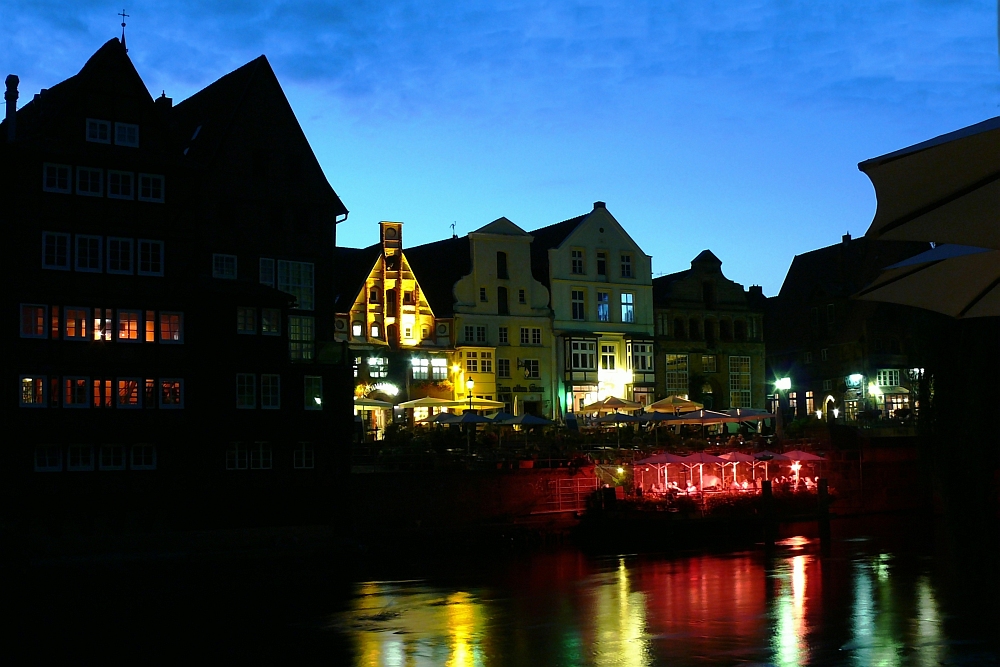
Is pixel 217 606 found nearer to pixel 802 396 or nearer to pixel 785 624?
pixel 785 624

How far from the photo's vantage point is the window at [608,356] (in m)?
67.5

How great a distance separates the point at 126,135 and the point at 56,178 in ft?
9.63

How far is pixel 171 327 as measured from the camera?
42219 millimetres

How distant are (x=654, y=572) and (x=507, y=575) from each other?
15.5 feet

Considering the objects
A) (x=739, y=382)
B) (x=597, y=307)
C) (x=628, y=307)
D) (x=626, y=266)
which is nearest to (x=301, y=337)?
(x=597, y=307)

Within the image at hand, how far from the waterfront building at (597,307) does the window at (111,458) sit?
96.6 feet

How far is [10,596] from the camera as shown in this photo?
33906mm

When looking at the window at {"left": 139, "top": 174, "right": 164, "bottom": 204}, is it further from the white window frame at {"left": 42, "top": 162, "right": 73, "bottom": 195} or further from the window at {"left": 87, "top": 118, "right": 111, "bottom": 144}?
the white window frame at {"left": 42, "top": 162, "right": 73, "bottom": 195}

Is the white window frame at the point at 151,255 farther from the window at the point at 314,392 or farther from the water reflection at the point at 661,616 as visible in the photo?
the water reflection at the point at 661,616

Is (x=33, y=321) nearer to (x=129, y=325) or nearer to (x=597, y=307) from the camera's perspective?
(x=129, y=325)

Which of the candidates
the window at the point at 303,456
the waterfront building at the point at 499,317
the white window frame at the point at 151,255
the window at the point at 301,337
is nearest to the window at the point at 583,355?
the waterfront building at the point at 499,317

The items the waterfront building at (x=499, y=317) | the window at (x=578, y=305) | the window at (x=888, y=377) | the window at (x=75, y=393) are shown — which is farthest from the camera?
the window at (x=888, y=377)

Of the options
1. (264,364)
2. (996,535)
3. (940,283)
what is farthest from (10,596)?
(940,283)

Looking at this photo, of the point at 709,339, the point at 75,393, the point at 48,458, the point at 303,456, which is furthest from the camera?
the point at 709,339
